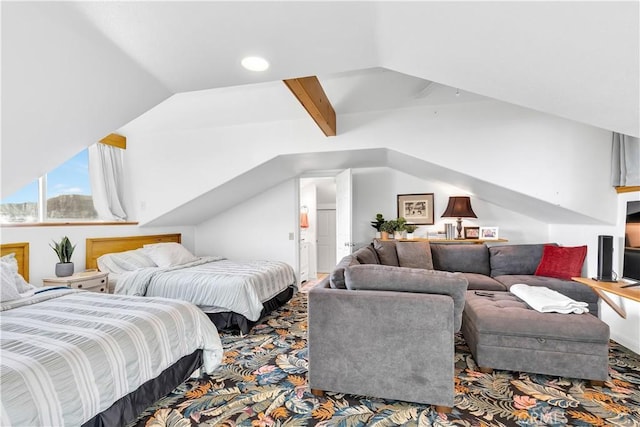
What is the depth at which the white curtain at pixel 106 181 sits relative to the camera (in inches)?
161

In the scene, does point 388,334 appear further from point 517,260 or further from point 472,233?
point 472,233

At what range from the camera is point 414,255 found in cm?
413

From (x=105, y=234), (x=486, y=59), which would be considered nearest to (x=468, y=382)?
(x=486, y=59)

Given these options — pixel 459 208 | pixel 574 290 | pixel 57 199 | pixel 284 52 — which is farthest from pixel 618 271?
pixel 57 199

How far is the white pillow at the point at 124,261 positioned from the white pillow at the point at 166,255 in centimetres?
8

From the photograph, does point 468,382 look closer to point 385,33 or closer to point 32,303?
point 385,33

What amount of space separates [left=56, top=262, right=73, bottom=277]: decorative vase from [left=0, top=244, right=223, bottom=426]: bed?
73 cm

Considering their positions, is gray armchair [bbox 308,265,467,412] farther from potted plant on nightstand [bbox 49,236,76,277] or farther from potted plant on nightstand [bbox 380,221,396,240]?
potted plant on nightstand [bbox 49,236,76,277]

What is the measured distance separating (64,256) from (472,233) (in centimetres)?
521

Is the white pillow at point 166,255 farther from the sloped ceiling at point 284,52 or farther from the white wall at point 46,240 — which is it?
the sloped ceiling at point 284,52

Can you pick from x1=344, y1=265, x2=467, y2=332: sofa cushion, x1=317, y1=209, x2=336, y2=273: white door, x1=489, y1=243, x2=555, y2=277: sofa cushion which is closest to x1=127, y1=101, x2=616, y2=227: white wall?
x1=489, y1=243, x2=555, y2=277: sofa cushion

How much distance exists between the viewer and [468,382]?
Result: 230cm

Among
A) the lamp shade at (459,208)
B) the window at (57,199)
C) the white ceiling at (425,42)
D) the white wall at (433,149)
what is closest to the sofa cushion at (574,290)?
the white wall at (433,149)

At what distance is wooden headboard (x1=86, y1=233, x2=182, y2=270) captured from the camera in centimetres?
378
